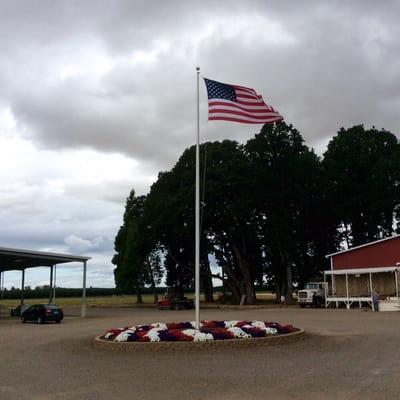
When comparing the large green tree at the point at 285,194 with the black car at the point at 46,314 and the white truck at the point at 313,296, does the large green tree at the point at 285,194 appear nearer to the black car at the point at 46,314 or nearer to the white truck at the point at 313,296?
the white truck at the point at 313,296

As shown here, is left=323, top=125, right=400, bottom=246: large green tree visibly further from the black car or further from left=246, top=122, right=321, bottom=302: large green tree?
the black car

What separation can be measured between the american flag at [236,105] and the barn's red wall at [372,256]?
31.0 metres

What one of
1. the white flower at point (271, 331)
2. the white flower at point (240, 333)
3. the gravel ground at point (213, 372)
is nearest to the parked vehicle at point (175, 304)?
the gravel ground at point (213, 372)

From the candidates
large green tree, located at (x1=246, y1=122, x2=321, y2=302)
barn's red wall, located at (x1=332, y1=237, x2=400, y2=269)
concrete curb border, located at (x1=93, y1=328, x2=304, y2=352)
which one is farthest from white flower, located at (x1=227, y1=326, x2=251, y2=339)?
large green tree, located at (x1=246, y1=122, x2=321, y2=302)

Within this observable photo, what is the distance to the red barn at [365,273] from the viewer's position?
44947 mm

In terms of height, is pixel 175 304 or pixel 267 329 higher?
pixel 175 304

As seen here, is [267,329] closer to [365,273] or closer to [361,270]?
[361,270]

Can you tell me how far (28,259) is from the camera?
144 ft

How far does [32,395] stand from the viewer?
10.5 meters

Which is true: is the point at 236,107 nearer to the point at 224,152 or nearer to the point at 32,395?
the point at 32,395

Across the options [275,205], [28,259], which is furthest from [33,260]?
[275,205]

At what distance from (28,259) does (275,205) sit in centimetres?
2363

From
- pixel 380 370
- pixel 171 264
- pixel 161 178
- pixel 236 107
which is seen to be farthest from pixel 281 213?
pixel 380 370

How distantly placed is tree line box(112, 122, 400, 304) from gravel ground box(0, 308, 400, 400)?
34.5 meters
